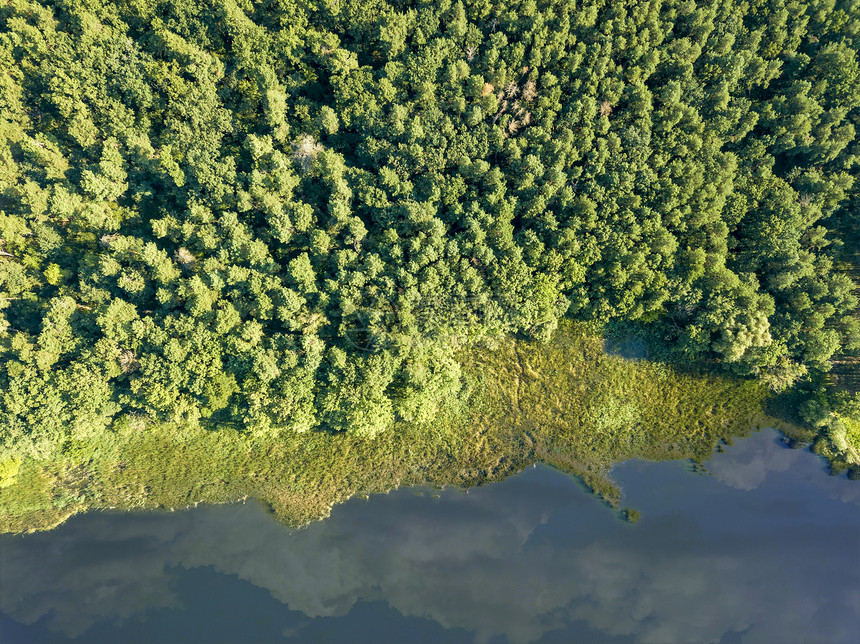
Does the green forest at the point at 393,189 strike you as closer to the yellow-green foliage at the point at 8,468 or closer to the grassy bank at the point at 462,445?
the yellow-green foliage at the point at 8,468

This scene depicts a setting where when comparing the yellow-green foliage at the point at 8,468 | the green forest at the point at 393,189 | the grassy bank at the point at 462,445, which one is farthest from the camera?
the grassy bank at the point at 462,445

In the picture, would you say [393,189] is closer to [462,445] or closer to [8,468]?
[462,445]

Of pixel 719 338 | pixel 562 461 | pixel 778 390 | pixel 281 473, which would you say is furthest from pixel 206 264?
pixel 778 390

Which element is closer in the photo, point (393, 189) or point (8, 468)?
point (8, 468)

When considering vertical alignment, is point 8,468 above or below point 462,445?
below

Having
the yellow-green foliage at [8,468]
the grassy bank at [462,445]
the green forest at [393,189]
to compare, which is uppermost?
the green forest at [393,189]

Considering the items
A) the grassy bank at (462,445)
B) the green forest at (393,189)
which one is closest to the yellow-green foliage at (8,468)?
the green forest at (393,189)

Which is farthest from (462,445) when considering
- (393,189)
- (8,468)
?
(8,468)
